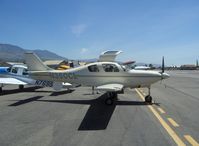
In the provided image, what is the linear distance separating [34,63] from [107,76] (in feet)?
15.7

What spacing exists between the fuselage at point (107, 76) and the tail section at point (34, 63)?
3.47 feet

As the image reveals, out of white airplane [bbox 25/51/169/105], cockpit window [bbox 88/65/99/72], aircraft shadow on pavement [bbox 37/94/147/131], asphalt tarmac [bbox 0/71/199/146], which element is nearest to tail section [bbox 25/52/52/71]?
white airplane [bbox 25/51/169/105]

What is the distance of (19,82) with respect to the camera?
646 inches

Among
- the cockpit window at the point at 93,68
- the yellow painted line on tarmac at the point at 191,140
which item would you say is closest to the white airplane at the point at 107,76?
the cockpit window at the point at 93,68

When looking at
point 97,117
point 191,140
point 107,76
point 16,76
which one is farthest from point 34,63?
point 191,140

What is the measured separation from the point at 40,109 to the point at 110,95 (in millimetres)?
3476

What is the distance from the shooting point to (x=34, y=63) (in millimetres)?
13773

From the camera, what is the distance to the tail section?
13.7 meters

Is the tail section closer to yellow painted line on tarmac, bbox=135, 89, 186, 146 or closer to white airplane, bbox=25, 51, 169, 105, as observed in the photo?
white airplane, bbox=25, 51, 169, 105

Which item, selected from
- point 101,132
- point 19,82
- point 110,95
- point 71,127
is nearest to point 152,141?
point 101,132

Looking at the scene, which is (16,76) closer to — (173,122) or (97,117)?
(97,117)

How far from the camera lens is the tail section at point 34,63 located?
13688 millimetres

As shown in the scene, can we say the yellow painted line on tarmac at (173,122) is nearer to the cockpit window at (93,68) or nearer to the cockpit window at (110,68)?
the cockpit window at (110,68)

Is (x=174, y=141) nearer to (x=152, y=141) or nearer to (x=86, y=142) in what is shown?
(x=152, y=141)
